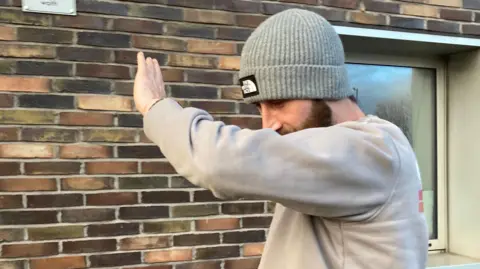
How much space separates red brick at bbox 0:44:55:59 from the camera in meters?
2.55

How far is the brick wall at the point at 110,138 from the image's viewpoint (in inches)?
101

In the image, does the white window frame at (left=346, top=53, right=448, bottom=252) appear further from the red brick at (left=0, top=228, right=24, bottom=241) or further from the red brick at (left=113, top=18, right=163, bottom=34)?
the red brick at (left=0, top=228, right=24, bottom=241)

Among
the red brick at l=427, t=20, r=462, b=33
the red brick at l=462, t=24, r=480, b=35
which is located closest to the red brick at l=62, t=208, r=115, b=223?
the red brick at l=427, t=20, r=462, b=33

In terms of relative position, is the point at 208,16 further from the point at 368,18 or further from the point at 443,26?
the point at 443,26

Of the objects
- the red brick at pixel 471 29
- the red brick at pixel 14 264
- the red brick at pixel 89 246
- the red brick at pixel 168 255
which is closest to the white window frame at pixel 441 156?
the red brick at pixel 471 29

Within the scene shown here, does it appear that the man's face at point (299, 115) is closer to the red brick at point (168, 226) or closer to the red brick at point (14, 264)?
the red brick at point (168, 226)

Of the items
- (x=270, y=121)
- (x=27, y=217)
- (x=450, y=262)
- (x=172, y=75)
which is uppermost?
(x=172, y=75)

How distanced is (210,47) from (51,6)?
0.80 metres

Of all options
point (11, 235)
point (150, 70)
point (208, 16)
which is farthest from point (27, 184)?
point (150, 70)

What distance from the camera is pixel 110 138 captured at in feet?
8.93

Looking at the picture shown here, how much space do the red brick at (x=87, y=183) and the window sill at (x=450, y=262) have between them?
81.3 inches

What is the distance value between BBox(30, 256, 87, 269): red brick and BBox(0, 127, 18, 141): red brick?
0.58 metres

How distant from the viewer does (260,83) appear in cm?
142

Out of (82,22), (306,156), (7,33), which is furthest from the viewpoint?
(82,22)
